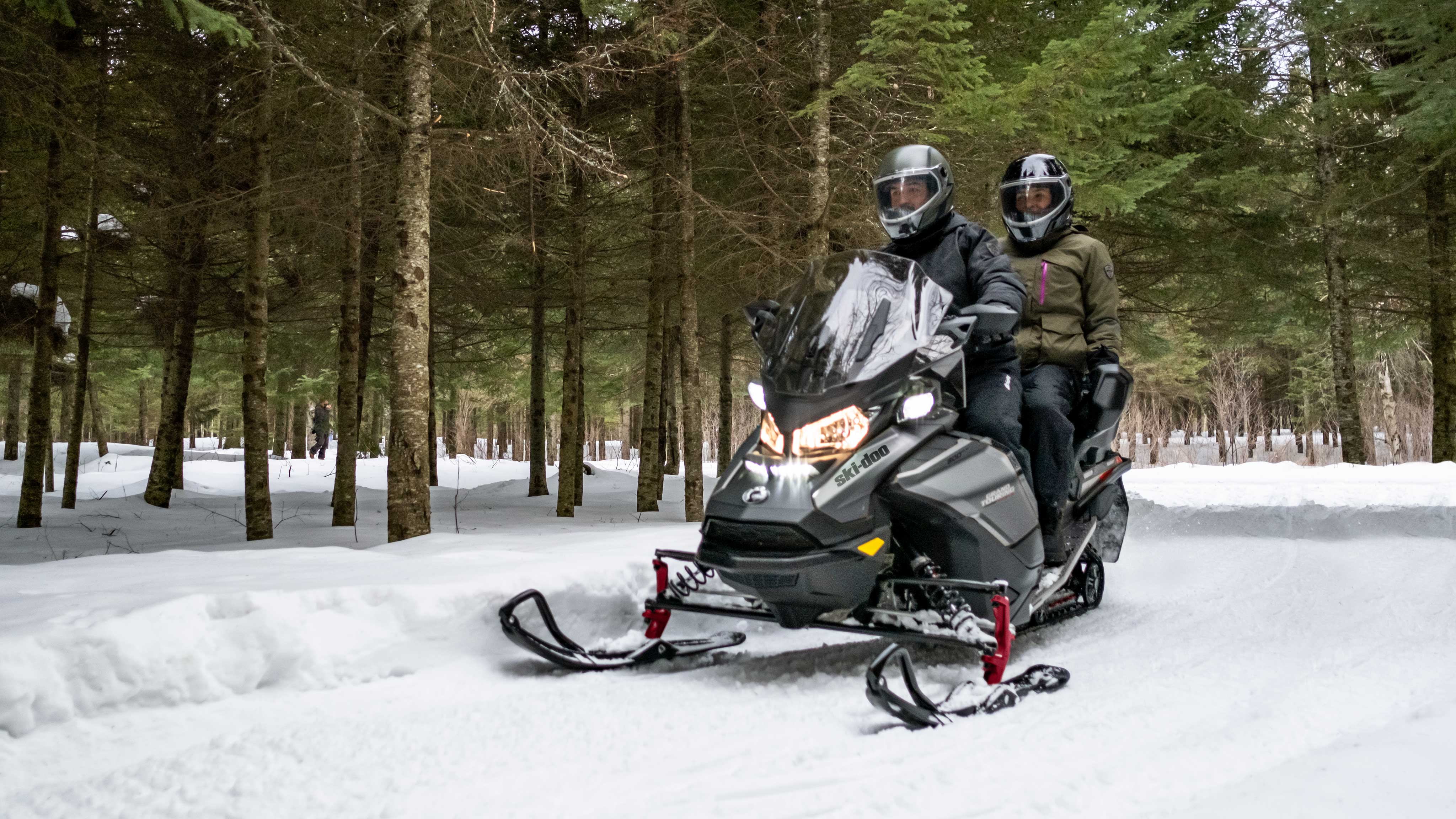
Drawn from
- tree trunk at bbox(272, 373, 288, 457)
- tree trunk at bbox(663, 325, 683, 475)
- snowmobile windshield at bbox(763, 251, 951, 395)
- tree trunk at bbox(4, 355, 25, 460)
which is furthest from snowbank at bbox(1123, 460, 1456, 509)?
tree trunk at bbox(4, 355, 25, 460)

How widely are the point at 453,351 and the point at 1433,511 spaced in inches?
525

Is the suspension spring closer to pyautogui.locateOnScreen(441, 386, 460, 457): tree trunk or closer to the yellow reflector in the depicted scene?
the yellow reflector

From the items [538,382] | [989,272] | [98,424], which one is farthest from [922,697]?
[98,424]

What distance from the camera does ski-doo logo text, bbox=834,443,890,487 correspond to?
3549 millimetres

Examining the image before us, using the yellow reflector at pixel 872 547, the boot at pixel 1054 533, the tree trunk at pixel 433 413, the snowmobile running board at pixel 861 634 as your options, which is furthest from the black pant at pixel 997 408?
the tree trunk at pixel 433 413

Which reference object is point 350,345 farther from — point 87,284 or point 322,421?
point 322,421

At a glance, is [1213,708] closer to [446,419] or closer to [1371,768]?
[1371,768]

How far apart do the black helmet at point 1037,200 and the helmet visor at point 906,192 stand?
0.79 m

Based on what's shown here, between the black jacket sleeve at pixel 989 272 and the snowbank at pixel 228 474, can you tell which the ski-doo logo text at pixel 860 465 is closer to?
the black jacket sleeve at pixel 989 272

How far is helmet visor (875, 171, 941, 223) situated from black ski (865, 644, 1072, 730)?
6.74 feet

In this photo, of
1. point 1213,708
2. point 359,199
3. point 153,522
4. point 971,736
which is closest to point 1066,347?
point 1213,708

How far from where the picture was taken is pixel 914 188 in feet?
14.3

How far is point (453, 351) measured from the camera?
16125 millimetres

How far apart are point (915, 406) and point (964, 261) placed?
40.7 inches
